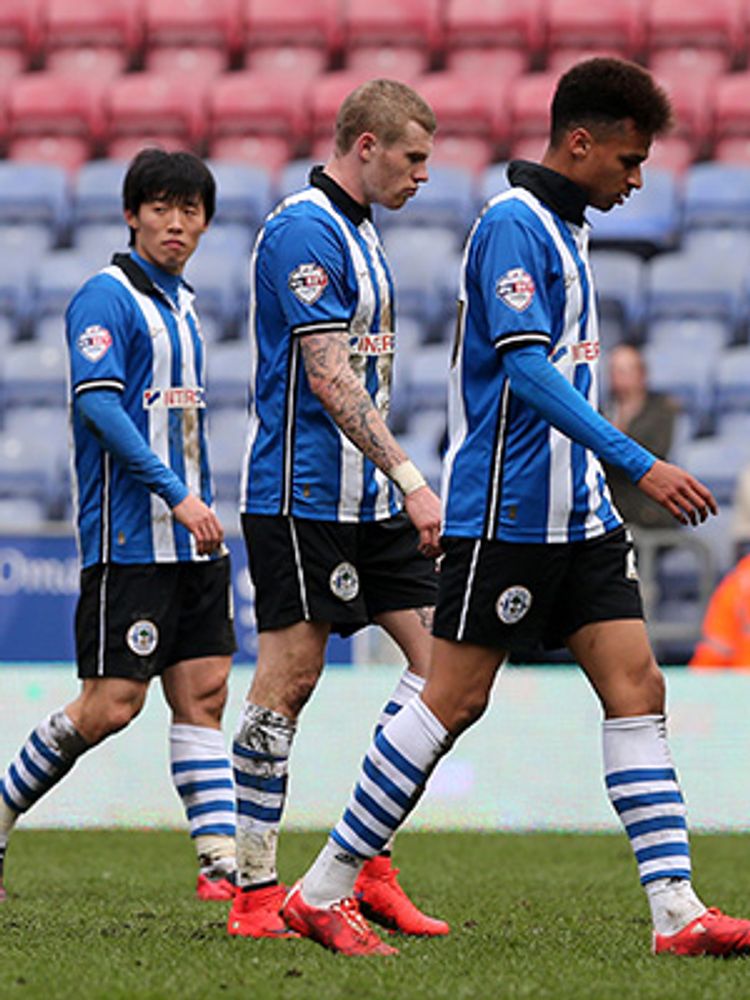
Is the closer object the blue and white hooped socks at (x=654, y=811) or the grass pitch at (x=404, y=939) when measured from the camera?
the grass pitch at (x=404, y=939)

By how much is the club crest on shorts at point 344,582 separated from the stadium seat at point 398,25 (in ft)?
33.6

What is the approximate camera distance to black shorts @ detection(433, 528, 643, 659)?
378 centimetres

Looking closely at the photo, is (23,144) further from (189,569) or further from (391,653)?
(189,569)

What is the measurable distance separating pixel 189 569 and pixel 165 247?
0.80 m

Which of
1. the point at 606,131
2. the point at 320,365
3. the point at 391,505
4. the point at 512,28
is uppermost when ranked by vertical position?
the point at 512,28

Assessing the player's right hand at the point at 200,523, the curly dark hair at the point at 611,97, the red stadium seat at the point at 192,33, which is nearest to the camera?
the curly dark hair at the point at 611,97

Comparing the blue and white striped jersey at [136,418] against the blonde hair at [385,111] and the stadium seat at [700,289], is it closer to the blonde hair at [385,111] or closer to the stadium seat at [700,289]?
the blonde hair at [385,111]

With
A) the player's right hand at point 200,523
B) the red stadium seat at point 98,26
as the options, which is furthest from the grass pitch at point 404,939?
the red stadium seat at point 98,26

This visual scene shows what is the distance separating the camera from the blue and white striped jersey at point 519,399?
3783 mm

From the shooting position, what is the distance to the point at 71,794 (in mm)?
7227

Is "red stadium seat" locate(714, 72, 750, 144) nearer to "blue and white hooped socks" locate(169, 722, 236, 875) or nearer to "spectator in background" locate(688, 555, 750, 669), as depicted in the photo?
"spectator in background" locate(688, 555, 750, 669)

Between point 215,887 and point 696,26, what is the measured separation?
9.62 m

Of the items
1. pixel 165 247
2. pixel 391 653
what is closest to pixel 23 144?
pixel 391 653

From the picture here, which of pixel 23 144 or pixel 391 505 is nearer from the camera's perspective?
pixel 391 505
